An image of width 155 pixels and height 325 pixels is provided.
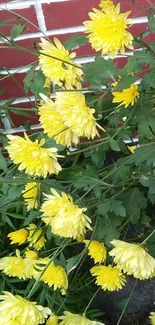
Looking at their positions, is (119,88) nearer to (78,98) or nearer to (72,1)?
(78,98)

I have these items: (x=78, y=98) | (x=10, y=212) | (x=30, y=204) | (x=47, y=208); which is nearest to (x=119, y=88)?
(x=78, y=98)

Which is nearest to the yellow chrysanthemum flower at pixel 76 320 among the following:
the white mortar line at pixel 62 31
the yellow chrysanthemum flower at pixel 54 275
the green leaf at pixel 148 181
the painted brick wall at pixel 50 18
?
the yellow chrysanthemum flower at pixel 54 275

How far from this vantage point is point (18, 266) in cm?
117

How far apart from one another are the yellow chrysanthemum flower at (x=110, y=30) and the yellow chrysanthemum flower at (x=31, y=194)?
38 cm

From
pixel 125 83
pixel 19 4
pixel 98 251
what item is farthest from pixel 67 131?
pixel 19 4

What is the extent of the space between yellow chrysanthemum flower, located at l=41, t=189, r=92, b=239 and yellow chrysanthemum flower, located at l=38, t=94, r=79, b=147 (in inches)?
4.1

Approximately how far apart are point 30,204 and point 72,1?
0.63 m

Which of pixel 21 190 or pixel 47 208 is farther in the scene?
pixel 21 190

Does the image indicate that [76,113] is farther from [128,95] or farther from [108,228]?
[108,228]

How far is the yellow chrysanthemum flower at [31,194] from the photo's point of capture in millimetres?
1129

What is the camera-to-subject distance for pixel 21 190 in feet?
3.78

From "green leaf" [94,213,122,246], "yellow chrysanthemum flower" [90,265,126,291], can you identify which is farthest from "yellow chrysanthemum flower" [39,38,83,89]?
"yellow chrysanthemum flower" [90,265,126,291]

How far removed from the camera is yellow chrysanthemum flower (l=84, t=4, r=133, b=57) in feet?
2.78

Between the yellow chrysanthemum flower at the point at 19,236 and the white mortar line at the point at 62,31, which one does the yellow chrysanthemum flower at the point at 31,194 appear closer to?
the yellow chrysanthemum flower at the point at 19,236
